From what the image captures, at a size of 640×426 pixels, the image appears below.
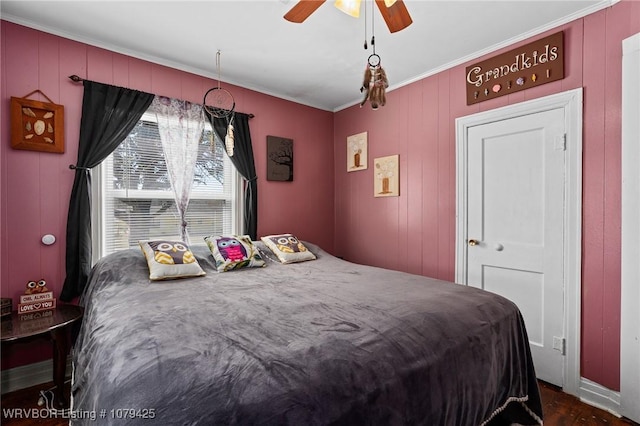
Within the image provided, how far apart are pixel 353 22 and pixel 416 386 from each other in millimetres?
2260

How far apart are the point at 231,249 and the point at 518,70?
270cm

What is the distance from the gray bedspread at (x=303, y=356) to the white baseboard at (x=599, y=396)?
0.75 m

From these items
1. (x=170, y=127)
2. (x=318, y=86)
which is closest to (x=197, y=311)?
(x=170, y=127)

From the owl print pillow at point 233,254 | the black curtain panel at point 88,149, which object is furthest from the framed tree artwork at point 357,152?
the black curtain panel at point 88,149

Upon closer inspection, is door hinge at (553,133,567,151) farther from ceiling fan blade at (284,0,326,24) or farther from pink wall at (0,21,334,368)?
pink wall at (0,21,334,368)

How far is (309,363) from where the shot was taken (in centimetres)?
105

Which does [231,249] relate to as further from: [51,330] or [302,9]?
[302,9]

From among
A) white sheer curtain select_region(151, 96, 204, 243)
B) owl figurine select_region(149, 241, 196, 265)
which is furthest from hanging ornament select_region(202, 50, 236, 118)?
owl figurine select_region(149, 241, 196, 265)

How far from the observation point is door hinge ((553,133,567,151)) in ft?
7.37

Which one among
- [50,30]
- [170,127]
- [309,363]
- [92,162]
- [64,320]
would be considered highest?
[50,30]

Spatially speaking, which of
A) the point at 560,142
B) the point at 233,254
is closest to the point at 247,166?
the point at 233,254

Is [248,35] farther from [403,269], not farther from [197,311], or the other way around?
[403,269]

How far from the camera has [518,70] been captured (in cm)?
249

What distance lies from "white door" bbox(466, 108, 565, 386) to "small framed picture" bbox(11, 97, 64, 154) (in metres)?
3.26
